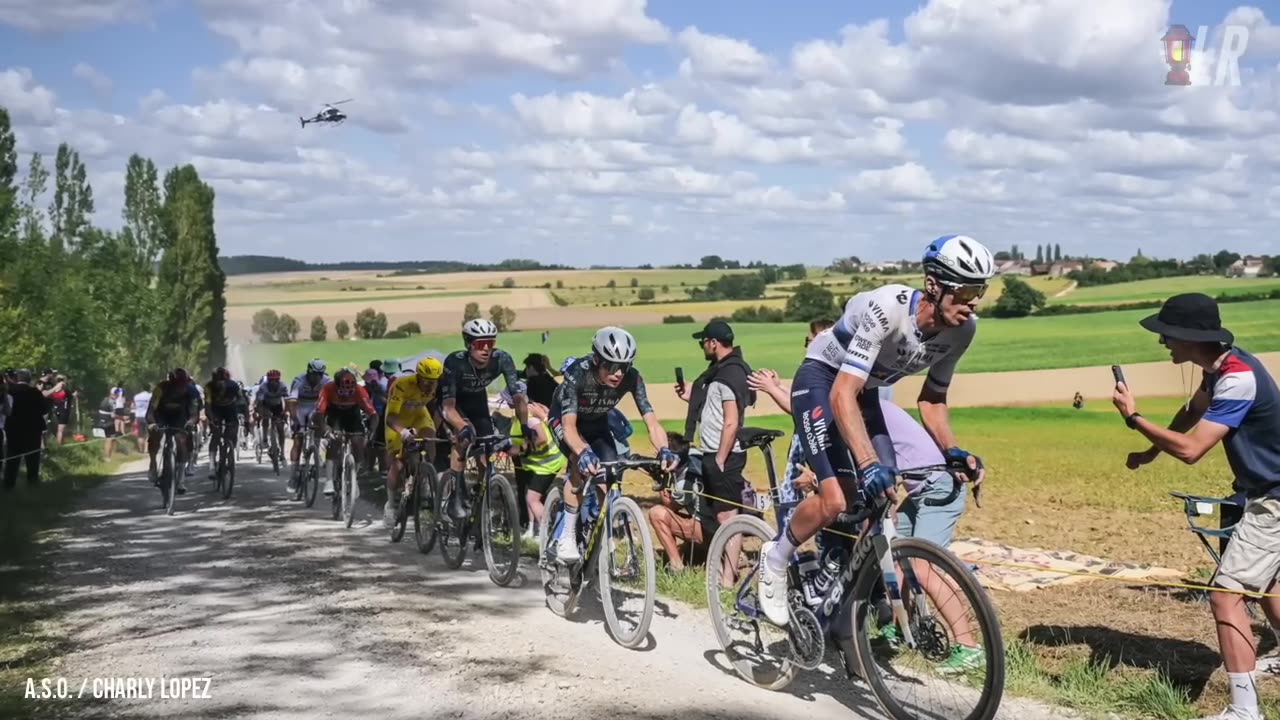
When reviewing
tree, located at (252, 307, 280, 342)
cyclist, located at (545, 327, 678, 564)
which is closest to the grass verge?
cyclist, located at (545, 327, 678, 564)

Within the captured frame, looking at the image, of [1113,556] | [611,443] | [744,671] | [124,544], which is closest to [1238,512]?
[744,671]

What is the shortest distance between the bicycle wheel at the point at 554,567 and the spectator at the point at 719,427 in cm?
149

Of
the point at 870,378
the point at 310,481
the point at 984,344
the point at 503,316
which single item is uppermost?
the point at 870,378

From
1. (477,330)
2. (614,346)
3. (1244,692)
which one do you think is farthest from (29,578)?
(1244,692)

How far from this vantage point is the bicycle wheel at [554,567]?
8.23m

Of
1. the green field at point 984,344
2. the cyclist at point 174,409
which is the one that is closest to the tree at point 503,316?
the green field at point 984,344

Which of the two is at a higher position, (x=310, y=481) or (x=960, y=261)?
(x=960, y=261)

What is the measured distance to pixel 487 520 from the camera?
9.70 meters

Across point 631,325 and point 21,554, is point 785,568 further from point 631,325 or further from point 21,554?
point 631,325

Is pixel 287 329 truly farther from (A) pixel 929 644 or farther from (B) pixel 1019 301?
(A) pixel 929 644

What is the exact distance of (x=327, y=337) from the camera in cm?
6075

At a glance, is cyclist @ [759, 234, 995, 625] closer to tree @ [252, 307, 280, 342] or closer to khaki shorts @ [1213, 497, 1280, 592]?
khaki shorts @ [1213, 497, 1280, 592]

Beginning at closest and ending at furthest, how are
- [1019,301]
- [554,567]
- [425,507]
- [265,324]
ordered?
[554,567] < [425,507] < [1019,301] < [265,324]

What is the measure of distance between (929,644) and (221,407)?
1531 centimetres
